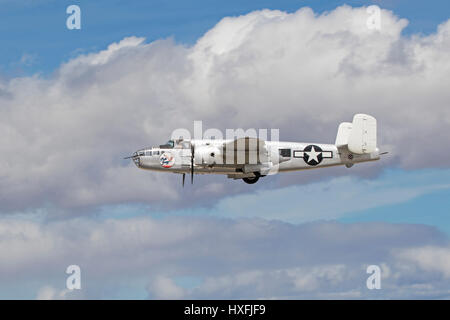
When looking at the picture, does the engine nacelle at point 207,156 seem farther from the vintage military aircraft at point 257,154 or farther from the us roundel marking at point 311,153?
the us roundel marking at point 311,153

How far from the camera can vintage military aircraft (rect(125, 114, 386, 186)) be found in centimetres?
6700

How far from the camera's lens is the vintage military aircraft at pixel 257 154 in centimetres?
6700

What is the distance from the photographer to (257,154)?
223ft

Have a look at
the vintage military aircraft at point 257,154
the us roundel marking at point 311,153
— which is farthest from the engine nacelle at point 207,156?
the us roundel marking at point 311,153

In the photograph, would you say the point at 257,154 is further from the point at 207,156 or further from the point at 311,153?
the point at 311,153

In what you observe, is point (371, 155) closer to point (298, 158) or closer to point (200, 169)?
point (298, 158)

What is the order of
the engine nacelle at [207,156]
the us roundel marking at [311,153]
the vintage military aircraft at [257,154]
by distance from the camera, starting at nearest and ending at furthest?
the engine nacelle at [207,156] < the vintage military aircraft at [257,154] < the us roundel marking at [311,153]

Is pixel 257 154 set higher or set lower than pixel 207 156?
higher

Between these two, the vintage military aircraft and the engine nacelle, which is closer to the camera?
the engine nacelle

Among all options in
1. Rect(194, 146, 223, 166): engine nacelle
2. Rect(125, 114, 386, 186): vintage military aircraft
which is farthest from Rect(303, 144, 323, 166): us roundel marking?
Rect(194, 146, 223, 166): engine nacelle

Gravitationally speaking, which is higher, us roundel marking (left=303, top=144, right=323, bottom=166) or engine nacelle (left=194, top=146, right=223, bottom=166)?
us roundel marking (left=303, top=144, right=323, bottom=166)

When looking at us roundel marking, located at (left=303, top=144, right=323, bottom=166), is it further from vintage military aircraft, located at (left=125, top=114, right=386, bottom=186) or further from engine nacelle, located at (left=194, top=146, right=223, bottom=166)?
engine nacelle, located at (left=194, top=146, right=223, bottom=166)

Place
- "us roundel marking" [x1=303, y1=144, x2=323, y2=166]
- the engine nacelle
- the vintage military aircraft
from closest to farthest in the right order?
the engine nacelle
the vintage military aircraft
"us roundel marking" [x1=303, y1=144, x2=323, y2=166]

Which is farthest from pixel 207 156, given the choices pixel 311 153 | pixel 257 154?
pixel 311 153
